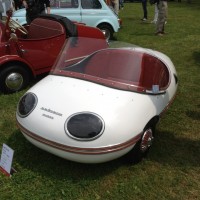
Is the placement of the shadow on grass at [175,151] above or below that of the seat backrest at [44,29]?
below

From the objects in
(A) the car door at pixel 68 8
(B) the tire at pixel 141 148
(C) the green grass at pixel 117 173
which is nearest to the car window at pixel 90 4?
(A) the car door at pixel 68 8

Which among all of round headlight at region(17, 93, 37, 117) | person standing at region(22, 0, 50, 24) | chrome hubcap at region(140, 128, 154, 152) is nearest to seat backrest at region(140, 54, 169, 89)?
chrome hubcap at region(140, 128, 154, 152)

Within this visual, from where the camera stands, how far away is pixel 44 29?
228 inches

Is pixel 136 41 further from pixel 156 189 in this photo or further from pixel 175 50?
pixel 156 189

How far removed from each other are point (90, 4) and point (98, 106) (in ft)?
21.8

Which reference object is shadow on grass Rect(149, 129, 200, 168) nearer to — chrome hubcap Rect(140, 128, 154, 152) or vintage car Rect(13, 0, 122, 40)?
chrome hubcap Rect(140, 128, 154, 152)

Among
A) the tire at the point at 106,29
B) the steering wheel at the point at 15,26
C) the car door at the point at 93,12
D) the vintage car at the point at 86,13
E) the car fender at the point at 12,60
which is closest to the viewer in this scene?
the car fender at the point at 12,60

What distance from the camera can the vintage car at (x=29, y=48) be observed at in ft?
17.3

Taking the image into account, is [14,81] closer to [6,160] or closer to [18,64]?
[18,64]

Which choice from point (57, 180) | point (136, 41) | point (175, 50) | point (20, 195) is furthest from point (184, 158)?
point (136, 41)

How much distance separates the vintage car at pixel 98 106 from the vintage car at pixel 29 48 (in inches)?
60.2

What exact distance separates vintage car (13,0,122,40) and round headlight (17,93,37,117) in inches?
228

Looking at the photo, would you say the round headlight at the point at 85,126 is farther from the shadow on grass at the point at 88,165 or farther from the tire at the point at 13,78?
the tire at the point at 13,78

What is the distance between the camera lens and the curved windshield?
3.56 meters
